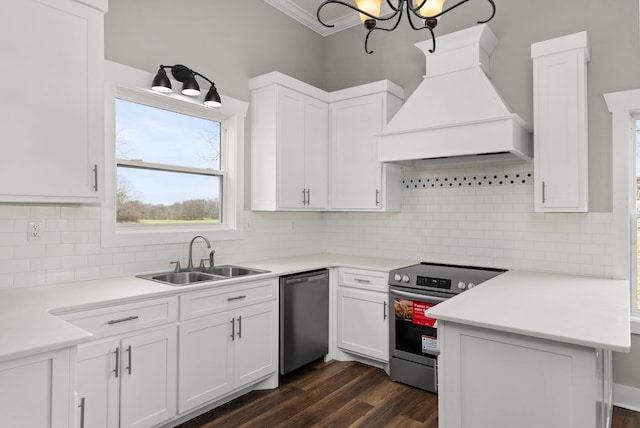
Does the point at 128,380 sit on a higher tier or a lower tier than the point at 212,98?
lower

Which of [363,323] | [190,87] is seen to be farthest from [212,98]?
[363,323]

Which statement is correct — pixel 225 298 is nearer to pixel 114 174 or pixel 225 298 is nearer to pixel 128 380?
pixel 128 380

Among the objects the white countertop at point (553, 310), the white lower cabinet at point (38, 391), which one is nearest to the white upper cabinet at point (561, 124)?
the white countertop at point (553, 310)

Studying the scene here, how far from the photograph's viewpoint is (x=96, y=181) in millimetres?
2207

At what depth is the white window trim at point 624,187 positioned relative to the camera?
282 cm

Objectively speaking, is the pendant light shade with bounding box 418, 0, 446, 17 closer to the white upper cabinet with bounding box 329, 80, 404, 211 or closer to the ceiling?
the white upper cabinet with bounding box 329, 80, 404, 211

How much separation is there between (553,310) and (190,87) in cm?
272

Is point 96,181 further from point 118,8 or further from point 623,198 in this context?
point 623,198

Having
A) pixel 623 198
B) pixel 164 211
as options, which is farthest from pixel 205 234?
pixel 623 198

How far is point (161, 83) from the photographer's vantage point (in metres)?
2.81

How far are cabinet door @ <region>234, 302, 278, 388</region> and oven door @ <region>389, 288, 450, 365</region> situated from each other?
0.95 meters

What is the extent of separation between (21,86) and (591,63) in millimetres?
3598

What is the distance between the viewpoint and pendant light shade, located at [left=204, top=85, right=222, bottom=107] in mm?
3176

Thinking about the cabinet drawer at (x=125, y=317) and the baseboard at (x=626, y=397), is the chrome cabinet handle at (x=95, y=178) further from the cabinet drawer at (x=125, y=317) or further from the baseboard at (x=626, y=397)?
the baseboard at (x=626, y=397)
